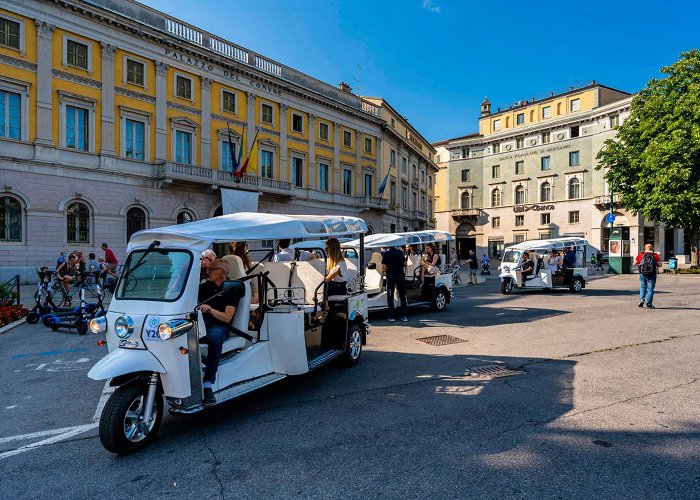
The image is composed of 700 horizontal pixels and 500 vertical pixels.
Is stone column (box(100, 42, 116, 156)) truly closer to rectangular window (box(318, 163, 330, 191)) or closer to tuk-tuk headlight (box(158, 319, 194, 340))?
rectangular window (box(318, 163, 330, 191))

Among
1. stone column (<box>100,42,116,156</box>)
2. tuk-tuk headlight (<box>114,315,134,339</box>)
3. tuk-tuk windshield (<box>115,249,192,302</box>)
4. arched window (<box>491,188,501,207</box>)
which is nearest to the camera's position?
tuk-tuk headlight (<box>114,315,134,339</box>)

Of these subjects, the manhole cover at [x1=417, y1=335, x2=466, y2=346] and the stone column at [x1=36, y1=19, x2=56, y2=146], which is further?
Result: the stone column at [x1=36, y1=19, x2=56, y2=146]

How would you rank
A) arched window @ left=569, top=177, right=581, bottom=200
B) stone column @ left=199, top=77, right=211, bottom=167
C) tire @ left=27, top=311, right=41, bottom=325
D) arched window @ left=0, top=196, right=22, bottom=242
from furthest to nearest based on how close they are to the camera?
arched window @ left=569, top=177, right=581, bottom=200
stone column @ left=199, top=77, right=211, bottom=167
arched window @ left=0, top=196, right=22, bottom=242
tire @ left=27, top=311, right=41, bottom=325

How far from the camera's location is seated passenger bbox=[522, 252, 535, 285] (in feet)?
59.6

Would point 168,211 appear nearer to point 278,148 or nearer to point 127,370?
point 278,148

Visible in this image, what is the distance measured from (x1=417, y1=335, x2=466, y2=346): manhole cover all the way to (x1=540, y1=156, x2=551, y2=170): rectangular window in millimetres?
55693

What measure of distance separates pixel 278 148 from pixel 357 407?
102 feet

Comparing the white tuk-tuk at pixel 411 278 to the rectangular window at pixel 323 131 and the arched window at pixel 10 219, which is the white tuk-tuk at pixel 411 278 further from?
the rectangular window at pixel 323 131

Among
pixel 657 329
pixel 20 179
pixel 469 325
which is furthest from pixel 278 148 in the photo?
pixel 657 329

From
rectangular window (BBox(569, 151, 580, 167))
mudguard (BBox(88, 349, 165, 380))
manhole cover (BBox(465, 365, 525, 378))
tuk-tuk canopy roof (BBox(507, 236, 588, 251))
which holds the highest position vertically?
rectangular window (BBox(569, 151, 580, 167))

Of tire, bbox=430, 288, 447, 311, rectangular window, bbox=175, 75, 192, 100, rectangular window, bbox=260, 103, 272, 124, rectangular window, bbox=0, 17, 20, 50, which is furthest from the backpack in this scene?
rectangular window, bbox=0, 17, 20, 50

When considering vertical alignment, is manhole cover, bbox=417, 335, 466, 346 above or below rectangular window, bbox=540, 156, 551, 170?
below

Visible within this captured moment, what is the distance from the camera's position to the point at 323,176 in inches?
1503

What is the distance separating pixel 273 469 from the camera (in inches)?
145
